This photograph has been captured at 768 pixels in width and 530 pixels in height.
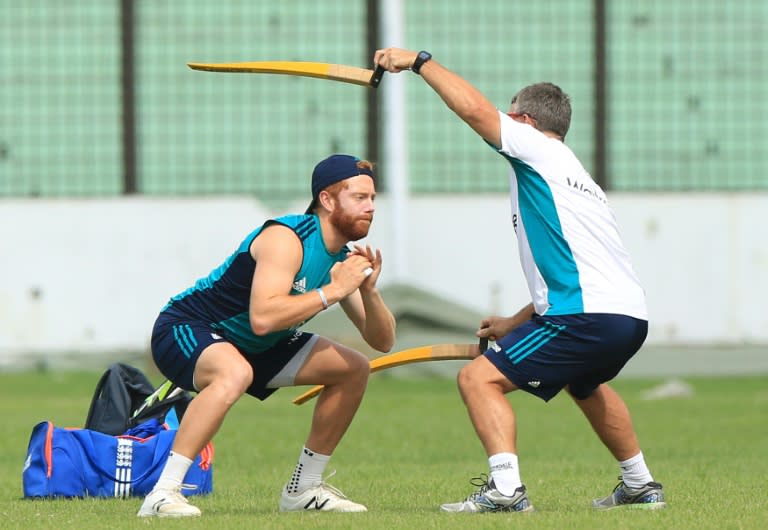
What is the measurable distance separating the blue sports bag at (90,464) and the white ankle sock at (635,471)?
7.11ft

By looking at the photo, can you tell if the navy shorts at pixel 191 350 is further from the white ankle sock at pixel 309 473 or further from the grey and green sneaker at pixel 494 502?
the grey and green sneaker at pixel 494 502

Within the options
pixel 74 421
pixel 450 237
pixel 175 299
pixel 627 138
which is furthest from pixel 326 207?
pixel 627 138

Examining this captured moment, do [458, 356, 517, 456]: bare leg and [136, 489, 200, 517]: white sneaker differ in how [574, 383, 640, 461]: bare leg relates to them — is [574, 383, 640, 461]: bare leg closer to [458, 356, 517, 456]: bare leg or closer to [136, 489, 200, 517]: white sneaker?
[458, 356, 517, 456]: bare leg

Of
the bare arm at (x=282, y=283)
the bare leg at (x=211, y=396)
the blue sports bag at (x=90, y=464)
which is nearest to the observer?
the bare arm at (x=282, y=283)

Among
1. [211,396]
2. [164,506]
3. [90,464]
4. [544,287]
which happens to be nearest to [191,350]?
[211,396]

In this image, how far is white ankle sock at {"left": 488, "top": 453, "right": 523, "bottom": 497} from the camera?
6906 mm

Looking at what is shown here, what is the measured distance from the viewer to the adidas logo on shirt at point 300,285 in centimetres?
709

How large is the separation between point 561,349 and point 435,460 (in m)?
3.74

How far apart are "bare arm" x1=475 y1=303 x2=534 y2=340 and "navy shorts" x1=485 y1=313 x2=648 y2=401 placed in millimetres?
405

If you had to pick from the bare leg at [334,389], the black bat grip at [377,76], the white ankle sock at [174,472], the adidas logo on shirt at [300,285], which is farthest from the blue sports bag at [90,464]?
the black bat grip at [377,76]

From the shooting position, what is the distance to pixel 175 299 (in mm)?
7477

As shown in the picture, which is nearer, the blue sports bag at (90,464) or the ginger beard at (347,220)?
the ginger beard at (347,220)

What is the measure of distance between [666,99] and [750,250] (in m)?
2.42

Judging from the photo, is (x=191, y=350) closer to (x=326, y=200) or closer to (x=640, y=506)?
(x=326, y=200)
